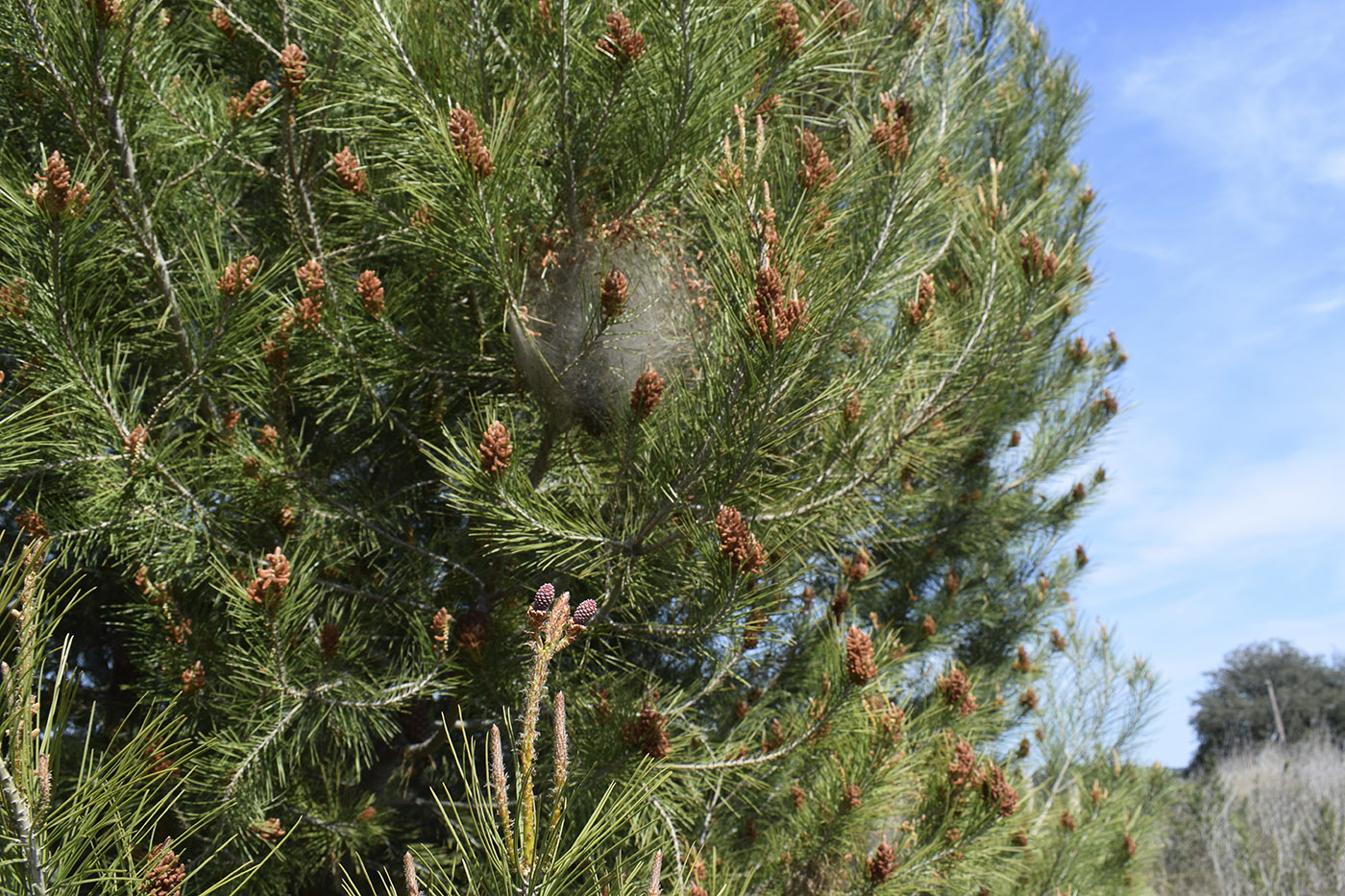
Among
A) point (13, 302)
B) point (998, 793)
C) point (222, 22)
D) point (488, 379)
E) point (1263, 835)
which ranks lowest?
point (13, 302)

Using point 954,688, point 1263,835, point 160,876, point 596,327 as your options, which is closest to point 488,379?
point 596,327

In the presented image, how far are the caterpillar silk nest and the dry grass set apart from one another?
8119mm

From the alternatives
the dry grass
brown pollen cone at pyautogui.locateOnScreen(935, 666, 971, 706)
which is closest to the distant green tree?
the dry grass

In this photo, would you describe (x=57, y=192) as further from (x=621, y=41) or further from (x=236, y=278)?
(x=621, y=41)

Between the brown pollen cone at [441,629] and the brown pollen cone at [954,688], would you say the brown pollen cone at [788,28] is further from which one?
the brown pollen cone at [954,688]

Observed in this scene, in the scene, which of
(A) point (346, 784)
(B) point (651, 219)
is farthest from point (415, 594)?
(B) point (651, 219)

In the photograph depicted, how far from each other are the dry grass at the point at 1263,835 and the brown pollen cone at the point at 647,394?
27.3 feet

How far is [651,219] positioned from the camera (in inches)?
87.2

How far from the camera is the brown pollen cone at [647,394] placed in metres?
1.76

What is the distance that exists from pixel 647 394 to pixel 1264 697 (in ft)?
88.4

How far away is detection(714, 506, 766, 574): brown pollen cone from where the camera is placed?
1700 millimetres

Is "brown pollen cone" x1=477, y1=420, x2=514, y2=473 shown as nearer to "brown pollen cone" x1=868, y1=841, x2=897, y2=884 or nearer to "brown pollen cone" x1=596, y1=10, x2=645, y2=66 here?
"brown pollen cone" x1=596, y1=10, x2=645, y2=66

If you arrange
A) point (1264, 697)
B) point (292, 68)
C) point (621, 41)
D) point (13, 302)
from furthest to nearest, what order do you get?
point (1264, 697), point (292, 68), point (621, 41), point (13, 302)

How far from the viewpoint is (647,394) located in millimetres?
1776
